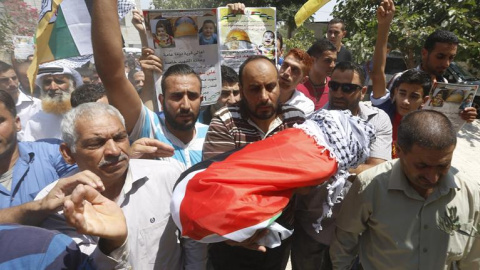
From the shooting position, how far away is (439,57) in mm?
3059

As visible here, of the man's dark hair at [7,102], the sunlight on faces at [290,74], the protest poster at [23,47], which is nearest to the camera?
the man's dark hair at [7,102]

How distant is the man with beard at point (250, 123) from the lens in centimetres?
202

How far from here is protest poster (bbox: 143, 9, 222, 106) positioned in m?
2.82

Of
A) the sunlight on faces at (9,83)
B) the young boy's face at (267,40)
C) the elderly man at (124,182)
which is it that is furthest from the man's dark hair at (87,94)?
the young boy's face at (267,40)

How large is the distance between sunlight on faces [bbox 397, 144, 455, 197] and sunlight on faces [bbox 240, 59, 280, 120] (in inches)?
31.6

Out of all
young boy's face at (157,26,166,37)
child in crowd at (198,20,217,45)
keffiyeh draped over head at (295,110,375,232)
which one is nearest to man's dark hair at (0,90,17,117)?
young boy's face at (157,26,166,37)

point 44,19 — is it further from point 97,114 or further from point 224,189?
point 224,189

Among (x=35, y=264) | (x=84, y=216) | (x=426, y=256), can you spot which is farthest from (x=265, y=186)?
(x=426, y=256)

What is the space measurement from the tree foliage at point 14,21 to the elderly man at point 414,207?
4156mm

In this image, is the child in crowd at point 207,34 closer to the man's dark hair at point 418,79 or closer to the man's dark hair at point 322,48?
the man's dark hair at point 322,48

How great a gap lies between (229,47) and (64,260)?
2.54m

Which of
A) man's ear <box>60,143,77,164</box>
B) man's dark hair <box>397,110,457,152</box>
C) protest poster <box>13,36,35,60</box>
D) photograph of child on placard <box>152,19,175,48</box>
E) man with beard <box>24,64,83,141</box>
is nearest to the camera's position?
man's dark hair <box>397,110,457,152</box>

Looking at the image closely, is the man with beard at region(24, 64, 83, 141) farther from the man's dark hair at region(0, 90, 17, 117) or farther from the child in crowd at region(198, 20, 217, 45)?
the child in crowd at region(198, 20, 217, 45)

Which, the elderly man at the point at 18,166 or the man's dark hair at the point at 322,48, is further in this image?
the man's dark hair at the point at 322,48
